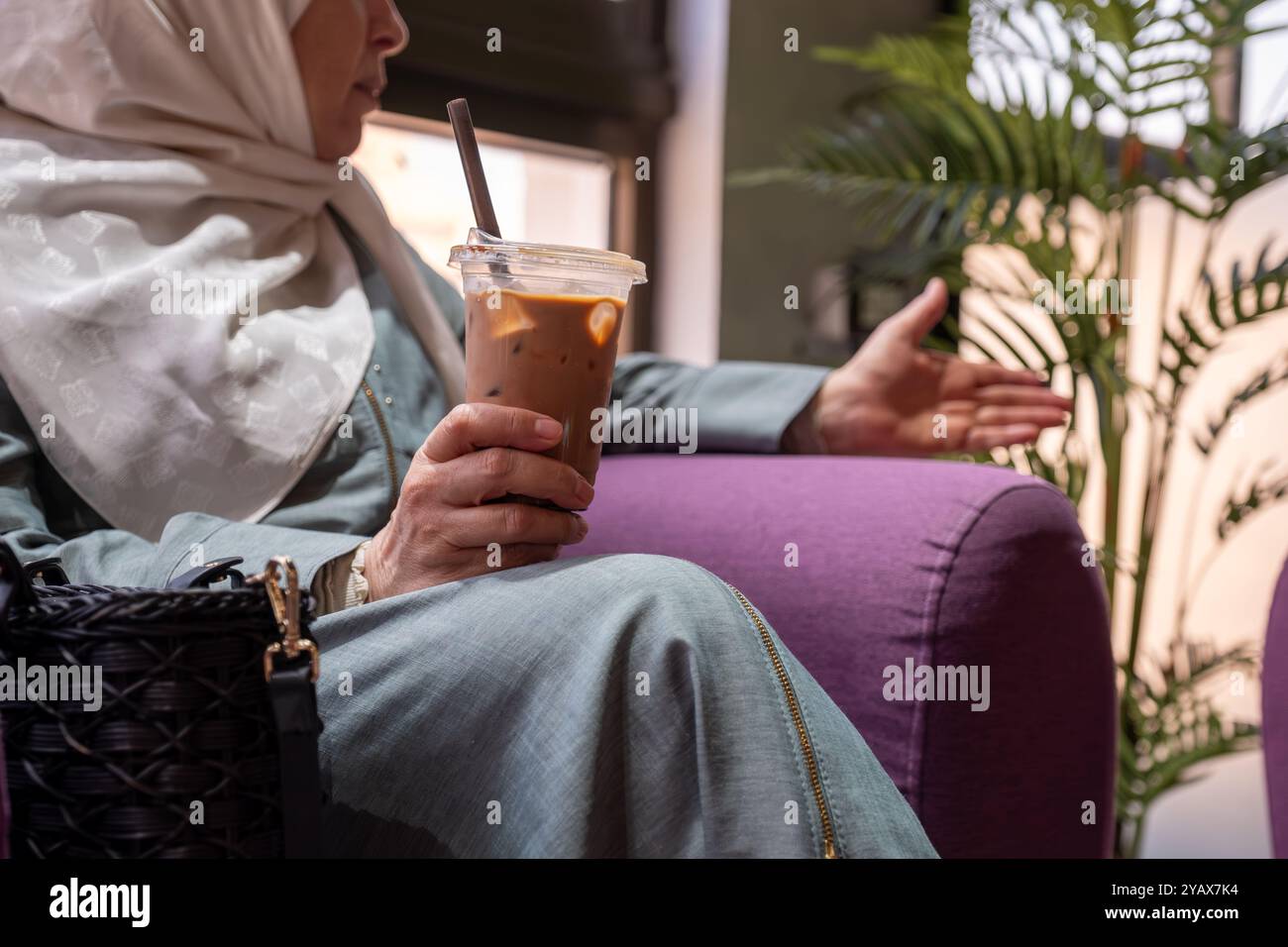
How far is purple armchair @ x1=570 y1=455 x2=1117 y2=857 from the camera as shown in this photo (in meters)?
0.86

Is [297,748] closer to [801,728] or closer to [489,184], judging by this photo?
[801,728]

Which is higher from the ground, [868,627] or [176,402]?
[176,402]

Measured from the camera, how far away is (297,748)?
21.9 inches

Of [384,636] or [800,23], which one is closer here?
[384,636]

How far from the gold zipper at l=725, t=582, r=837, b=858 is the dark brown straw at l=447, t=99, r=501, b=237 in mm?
307

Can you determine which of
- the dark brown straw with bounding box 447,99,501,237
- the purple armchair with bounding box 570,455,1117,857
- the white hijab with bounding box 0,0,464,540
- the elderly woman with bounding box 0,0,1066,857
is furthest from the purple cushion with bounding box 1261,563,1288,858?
the white hijab with bounding box 0,0,464,540

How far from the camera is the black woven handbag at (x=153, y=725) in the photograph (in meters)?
0.54

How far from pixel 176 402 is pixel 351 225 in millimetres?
342

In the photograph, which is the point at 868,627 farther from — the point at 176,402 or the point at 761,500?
the point at 176,402

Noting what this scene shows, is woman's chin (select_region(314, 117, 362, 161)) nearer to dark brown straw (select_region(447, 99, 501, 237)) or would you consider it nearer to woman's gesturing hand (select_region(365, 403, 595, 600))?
dark brown straw (select_region(447, 99, 501, 237))

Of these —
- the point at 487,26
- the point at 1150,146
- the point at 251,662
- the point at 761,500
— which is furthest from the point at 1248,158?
the point at 251,662

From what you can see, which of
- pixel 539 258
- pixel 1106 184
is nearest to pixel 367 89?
pixel 539 258

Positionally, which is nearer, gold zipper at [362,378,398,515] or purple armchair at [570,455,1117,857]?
purple armchair at [570,455,1117,857]
